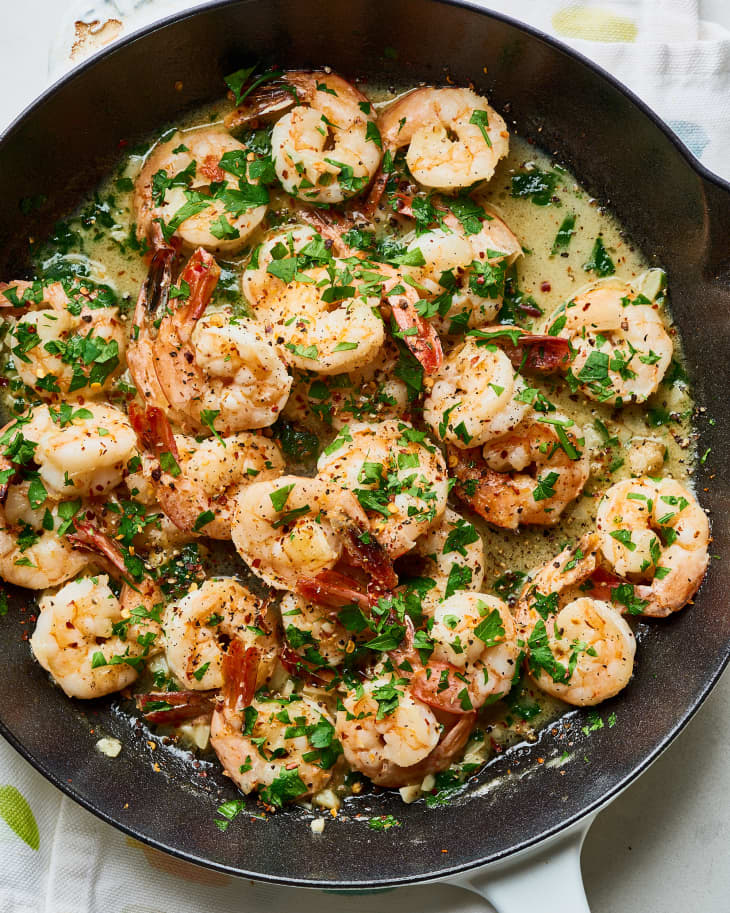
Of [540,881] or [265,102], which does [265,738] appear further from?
[265,102]

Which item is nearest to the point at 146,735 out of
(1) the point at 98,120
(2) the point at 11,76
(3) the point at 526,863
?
(3) the point at 526,863

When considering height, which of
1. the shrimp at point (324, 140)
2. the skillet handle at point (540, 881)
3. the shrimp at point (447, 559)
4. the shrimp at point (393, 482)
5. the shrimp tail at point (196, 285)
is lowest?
the skillet handle at point (540, 881)

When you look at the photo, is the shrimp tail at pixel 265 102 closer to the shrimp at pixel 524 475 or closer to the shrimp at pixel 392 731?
the shrimp at pixel 524 475

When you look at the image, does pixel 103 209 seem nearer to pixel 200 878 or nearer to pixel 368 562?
pixel 368 562

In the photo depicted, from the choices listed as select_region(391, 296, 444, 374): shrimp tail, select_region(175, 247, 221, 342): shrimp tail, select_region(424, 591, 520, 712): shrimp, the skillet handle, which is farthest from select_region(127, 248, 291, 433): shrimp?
the skillet handle

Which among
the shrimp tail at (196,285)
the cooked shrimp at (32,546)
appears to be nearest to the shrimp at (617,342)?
the shrimp tail at (196,285)

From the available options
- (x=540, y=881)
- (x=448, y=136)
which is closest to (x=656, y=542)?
(x=540, y=881)
